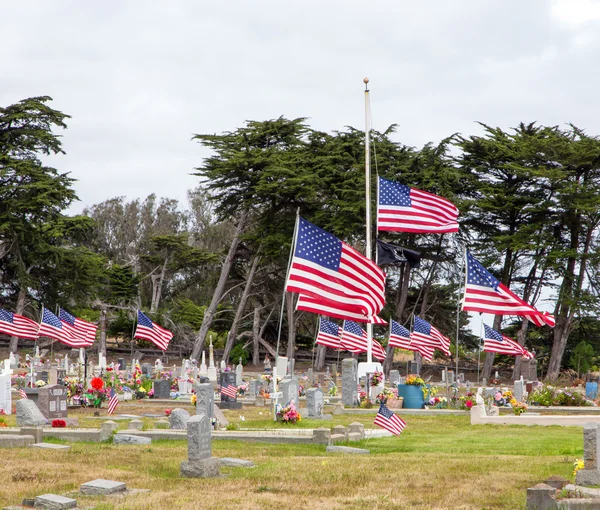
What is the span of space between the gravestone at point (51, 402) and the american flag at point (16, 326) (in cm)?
1507

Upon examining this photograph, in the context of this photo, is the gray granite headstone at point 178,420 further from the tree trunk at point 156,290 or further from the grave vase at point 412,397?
the tree trunk at point 156,290

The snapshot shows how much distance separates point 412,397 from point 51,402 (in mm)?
11239

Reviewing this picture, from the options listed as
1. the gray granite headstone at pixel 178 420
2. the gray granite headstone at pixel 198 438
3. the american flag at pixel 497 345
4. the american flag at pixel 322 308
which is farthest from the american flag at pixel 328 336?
the gray granite headstone at pixel 198 438

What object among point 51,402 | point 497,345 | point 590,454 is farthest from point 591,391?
point 590,454

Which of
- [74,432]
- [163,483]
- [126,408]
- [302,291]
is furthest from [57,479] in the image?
[126,408]

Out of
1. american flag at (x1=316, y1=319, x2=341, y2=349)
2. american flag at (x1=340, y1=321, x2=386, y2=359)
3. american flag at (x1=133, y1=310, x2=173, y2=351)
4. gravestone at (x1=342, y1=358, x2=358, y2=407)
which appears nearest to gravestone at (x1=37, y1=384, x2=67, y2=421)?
gravestone at (x1=342, y1=358, x2=358, y2=407)

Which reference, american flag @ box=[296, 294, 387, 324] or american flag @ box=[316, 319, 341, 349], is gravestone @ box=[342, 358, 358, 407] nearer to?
american flag @ box=[316, 319, 341, 349]

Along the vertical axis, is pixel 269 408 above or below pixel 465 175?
below

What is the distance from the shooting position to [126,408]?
2812cm

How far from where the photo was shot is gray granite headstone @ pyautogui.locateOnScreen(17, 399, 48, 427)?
20.0 meters

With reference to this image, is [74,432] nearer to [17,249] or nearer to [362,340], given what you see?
[362,340]

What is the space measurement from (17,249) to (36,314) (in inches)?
187

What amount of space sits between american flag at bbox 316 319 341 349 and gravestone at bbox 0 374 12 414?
12.5 meters

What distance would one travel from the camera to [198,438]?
42.7 feet
